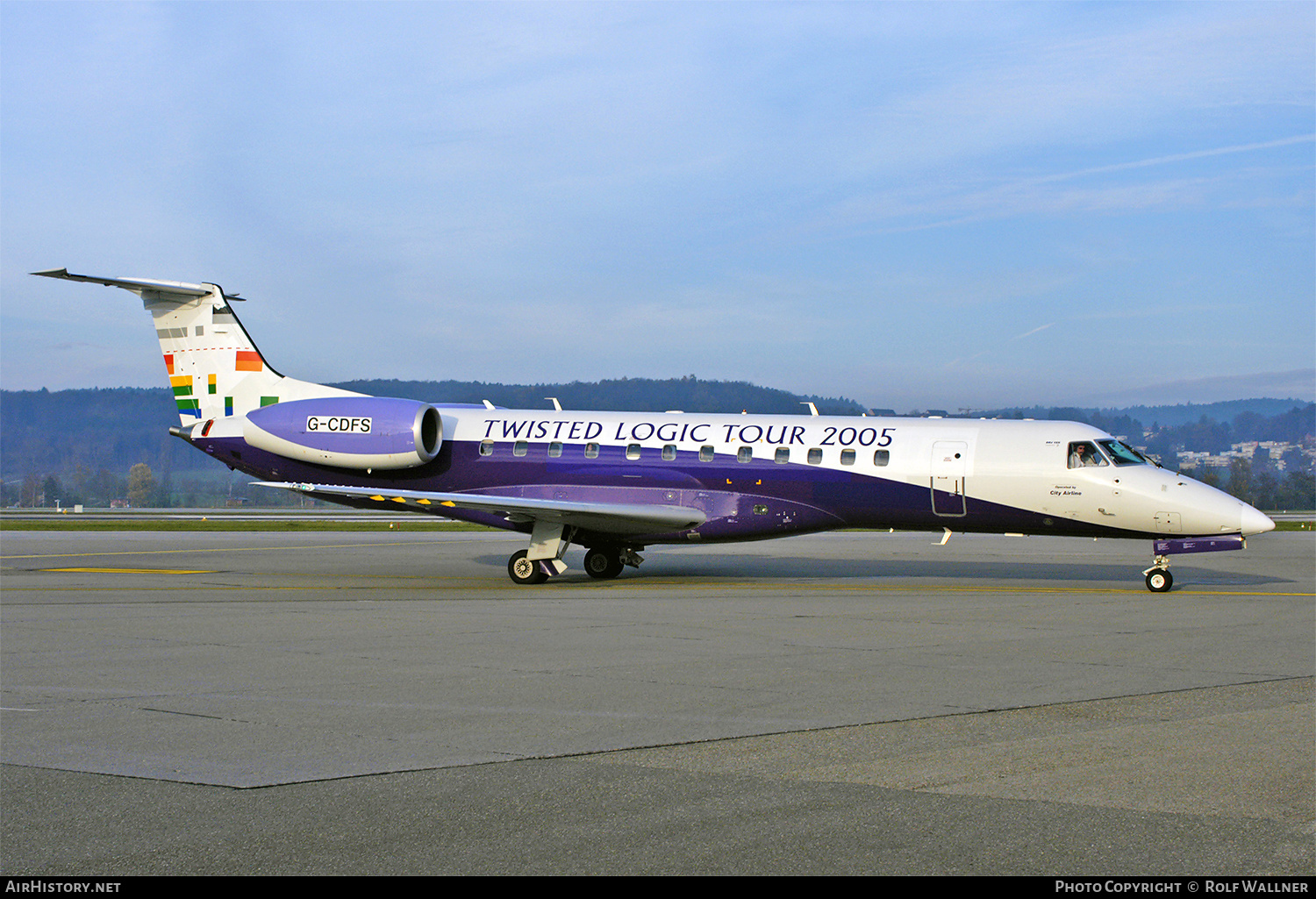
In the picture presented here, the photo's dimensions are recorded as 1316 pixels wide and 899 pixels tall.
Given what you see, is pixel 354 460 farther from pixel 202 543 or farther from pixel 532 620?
pixel 202 543

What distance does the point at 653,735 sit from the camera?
8234 mm

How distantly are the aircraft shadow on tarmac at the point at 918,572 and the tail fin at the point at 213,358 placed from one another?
22.0 ft

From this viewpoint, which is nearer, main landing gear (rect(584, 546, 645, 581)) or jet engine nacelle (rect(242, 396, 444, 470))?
jet engine nacelle (rect(242, 396, 444, 470))

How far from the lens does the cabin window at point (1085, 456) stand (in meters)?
20.4

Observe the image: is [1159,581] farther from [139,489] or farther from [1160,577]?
[139,489]

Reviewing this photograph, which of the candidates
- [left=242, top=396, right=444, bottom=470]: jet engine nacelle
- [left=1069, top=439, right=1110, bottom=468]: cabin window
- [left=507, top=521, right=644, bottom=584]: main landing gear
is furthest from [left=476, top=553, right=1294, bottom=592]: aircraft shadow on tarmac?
A: [left=242, top=396, right=444, bottom=470]: jet engine nacelle

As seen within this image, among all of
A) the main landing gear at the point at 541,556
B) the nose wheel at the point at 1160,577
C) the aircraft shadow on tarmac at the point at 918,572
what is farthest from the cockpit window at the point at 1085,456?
the main landing gear at the point at 541,556

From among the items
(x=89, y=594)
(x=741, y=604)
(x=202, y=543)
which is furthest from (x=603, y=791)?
(x=202, y=543)

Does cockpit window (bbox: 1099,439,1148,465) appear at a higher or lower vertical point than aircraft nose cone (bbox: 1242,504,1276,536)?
higher

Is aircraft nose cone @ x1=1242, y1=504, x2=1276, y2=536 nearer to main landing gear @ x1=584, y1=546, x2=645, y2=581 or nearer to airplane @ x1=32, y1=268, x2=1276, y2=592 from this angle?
airplane @ x1=32, y1=268, x2=1276, y2=592

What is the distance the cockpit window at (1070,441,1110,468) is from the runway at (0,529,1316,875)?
10.0 ft

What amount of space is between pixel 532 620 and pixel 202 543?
22342mm

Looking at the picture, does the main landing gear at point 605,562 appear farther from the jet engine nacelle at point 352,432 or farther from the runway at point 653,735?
the runway at point 653,735

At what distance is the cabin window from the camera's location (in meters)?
20.4
